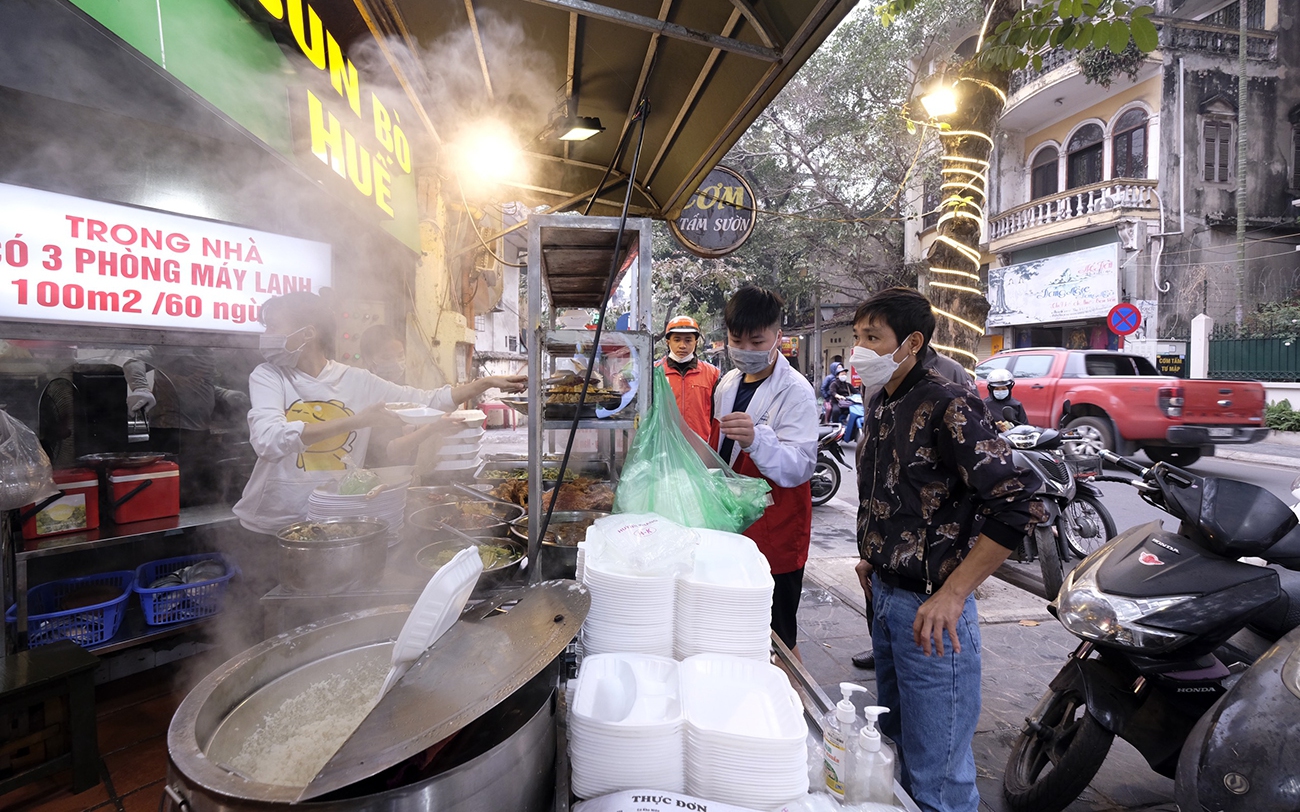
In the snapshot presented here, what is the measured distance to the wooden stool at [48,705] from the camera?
8.57 ft

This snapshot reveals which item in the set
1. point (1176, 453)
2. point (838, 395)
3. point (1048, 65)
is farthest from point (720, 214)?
point (1048, 65)

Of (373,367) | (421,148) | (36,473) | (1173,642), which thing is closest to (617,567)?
(1173,642)

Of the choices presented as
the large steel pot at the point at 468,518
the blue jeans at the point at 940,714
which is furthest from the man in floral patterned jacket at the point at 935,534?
the large steel pot at the point at 468,518

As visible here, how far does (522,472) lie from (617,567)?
276 centimetres

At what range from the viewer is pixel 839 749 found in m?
1.39

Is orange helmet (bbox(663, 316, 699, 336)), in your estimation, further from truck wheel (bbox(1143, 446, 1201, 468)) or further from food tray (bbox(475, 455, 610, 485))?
truck wheel (bbox(1143, 446, 1201, 468))

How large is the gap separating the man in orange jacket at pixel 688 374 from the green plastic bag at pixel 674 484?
2.92m

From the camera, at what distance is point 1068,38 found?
3.73m

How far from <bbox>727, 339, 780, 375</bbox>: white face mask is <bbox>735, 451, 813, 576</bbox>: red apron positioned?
487 mm

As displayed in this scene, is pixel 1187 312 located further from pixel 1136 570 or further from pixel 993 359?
pixel 1136 570

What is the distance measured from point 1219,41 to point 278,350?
A: 84.0ft

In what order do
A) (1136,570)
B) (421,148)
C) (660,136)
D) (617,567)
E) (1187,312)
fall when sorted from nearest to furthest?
1. (617,567)
2. (1136,570)
3. (660,136)
4. (421,148)
5. (1187,312)

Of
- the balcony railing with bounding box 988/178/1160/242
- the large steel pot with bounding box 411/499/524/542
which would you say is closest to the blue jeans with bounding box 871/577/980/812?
the large steel pot with bounding box 411/499/524/542

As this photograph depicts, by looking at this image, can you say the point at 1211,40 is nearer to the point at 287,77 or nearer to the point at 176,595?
the point at 287,77
